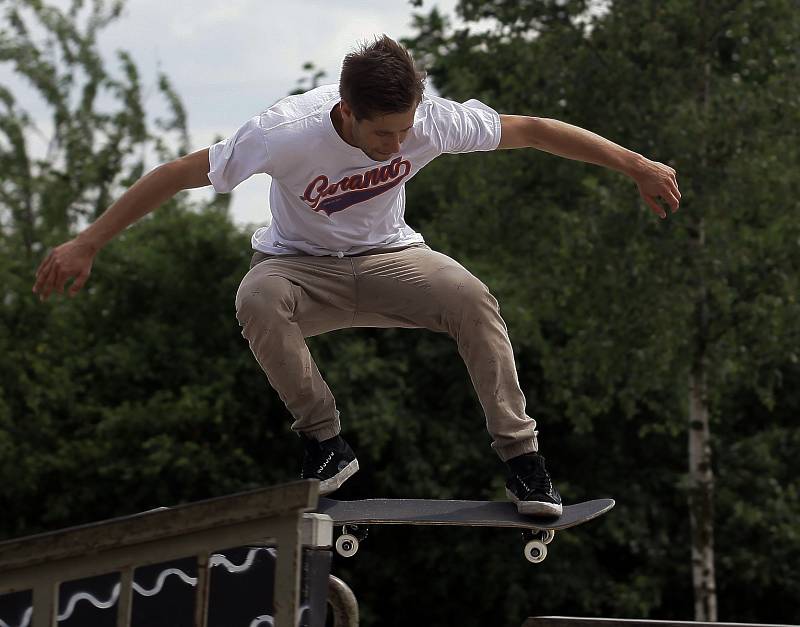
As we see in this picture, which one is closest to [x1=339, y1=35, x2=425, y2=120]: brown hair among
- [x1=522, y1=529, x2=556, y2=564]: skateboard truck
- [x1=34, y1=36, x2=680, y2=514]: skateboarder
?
[x1=34, y1=36, x2=680, y2=514]: skateboarder

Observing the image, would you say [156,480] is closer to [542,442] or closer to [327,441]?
[542,442]

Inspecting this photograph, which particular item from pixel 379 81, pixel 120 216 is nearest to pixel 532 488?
pixel 379 81

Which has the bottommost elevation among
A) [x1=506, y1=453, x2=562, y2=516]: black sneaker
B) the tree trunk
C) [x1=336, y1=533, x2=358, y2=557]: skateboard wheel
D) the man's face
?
[x1=336, y1=533, x2=358, y2=557]: skateboard wheel

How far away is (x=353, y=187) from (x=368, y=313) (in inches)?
20.0

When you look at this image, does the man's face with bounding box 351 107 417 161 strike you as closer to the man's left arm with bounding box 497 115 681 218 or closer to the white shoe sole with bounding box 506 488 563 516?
the man's left arm with bounding box 497 115 681 218

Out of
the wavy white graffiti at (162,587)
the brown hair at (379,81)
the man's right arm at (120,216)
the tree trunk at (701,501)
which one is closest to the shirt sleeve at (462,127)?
the brown hair at (379,81)

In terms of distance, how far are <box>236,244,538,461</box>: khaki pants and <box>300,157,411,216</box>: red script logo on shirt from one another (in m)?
0.25

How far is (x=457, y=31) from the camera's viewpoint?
14844 mm

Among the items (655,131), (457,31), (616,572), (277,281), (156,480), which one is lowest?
(277,281)

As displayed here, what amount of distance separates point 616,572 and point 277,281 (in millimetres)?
14224

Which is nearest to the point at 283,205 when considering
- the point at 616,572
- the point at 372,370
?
the point at 372,370

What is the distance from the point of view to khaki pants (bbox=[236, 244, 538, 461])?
14.9 feet

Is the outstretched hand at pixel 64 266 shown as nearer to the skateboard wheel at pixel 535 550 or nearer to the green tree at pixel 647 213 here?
the skateboard wheel at pixel 535 550

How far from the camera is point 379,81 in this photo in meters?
4.12
